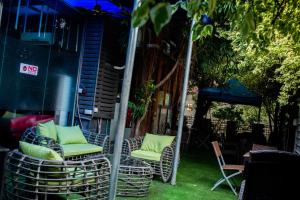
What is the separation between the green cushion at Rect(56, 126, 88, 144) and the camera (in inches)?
251

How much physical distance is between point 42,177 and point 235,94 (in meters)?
8.79

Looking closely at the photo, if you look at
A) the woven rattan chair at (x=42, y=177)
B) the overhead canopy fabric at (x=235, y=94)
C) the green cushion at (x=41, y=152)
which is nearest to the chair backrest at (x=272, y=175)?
the woven rattan chair at (x=42, y=177)

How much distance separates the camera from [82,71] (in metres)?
8.21

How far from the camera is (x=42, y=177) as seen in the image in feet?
11.8

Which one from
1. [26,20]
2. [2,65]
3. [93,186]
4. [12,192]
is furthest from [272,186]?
[26,20]

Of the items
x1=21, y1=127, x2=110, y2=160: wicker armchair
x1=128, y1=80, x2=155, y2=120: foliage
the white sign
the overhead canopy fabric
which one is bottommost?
x1=21, y1=127, x2=110, y2=160: wicker armchair

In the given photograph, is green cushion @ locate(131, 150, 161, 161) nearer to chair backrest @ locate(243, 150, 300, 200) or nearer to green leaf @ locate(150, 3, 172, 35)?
chair backrest @ locate(243, 150, 300, 200)

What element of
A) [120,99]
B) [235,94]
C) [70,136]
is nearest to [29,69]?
[70,136]

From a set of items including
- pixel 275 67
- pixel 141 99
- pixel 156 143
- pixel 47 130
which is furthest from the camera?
pixel 141 99

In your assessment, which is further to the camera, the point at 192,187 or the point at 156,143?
the point at 156,143

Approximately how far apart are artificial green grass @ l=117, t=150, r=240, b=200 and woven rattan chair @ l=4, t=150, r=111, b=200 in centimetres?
118

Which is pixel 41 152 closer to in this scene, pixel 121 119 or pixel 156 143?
pixel 121 119

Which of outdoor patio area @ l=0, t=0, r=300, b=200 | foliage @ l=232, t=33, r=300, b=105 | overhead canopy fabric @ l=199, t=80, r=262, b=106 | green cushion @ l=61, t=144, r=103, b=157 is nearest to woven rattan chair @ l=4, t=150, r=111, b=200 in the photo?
outdoor patio area @ l=0, t=0, r=300, b=200

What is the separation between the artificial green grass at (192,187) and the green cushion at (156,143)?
2.10 feet
